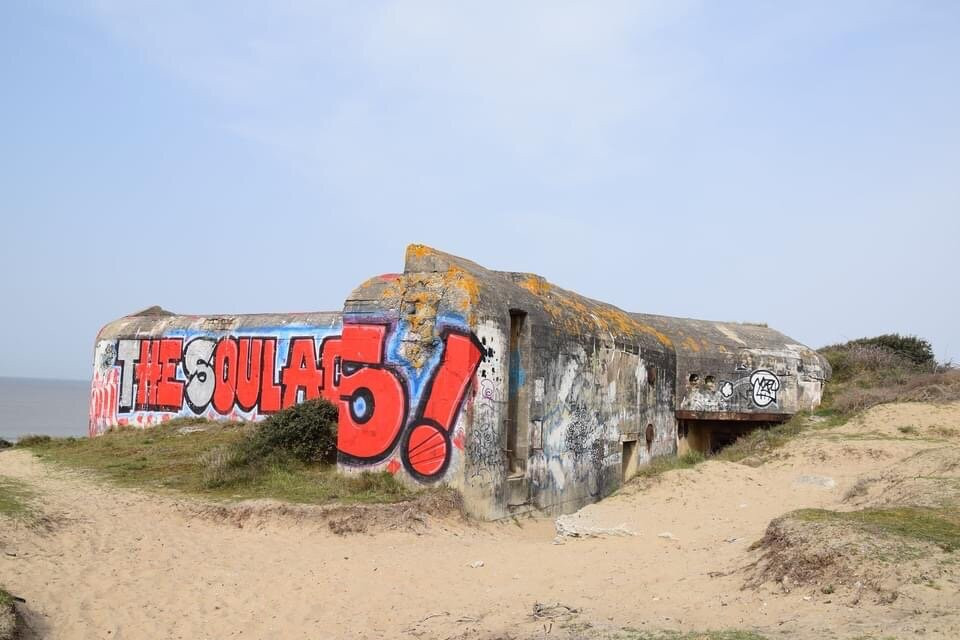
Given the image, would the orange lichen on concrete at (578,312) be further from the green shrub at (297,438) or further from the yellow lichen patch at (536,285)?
the green shrub at (297,438)

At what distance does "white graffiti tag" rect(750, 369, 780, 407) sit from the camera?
18062 millimetres

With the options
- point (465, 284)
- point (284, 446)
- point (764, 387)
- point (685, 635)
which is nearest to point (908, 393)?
point (764, 387)

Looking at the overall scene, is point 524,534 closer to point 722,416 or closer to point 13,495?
point 13,495

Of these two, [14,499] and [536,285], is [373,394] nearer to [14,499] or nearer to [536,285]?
[536,285]

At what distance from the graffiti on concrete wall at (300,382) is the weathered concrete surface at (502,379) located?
0.03m

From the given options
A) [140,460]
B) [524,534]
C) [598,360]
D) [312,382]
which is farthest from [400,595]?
[312,382]

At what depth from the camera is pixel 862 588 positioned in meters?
6.17

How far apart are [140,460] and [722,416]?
12.1 m

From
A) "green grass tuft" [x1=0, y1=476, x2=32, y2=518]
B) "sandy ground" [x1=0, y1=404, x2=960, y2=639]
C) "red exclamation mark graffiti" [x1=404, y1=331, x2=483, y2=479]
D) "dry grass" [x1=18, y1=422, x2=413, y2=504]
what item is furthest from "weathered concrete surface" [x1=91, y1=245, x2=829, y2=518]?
"green grass tuft" [x1=0, y1=476, x2=32, y2=518]

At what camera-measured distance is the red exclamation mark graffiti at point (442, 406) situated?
35.5ft

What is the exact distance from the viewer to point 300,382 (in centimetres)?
1923

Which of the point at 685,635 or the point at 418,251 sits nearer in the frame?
the point at 685,635

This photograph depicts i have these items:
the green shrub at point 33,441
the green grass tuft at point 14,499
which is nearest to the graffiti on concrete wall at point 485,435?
the green grass tuft at point 14,499

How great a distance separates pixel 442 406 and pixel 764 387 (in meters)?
9.95
